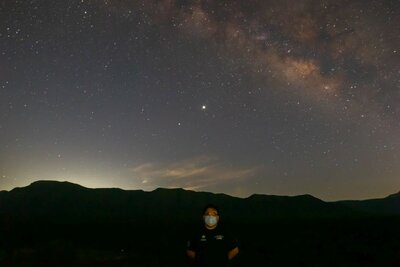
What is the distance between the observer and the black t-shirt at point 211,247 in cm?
568

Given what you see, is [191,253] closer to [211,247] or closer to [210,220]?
[211,247]

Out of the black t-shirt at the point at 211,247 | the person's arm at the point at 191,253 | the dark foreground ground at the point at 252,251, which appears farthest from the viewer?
the dark foreground ground at the point at 252,251

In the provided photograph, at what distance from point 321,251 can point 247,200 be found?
136402 mm

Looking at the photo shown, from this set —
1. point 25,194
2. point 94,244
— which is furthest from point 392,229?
point 25,194

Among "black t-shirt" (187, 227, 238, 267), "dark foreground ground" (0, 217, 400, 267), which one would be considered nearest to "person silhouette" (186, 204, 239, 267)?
"black t-shirt" (187, 227, 238, 267)

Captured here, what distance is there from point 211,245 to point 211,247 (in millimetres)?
28

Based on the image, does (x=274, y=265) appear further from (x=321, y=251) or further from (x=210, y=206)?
(x=210, y=206)

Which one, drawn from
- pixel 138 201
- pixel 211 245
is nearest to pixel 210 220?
pixel 211 245

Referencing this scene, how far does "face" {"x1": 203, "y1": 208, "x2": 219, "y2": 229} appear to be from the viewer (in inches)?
226

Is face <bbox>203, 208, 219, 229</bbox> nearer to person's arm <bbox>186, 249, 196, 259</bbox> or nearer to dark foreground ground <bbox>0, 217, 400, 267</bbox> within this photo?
person's arm <bbox>186, 249, 196, 259</bbox>

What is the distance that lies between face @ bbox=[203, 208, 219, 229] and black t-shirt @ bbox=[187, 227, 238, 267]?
0.09 metres

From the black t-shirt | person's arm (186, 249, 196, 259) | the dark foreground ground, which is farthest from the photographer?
the dark foreground ground

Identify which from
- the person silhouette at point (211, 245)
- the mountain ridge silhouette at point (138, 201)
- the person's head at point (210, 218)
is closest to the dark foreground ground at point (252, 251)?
the person silhouette at point (211, 245)

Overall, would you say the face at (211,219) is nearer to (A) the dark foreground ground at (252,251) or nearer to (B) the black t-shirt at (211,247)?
(B) the black t-shirt at (211,247)
